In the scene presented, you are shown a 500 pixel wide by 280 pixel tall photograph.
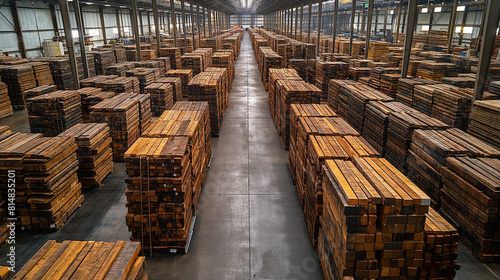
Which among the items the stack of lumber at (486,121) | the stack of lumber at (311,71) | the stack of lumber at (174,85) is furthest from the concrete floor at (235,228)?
the stack of lumber at (311,71)

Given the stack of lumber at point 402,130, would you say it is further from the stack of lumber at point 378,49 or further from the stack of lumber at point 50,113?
the stack of lumber at point 378,49

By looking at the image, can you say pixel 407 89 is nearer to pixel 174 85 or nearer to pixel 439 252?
pixel 439 252

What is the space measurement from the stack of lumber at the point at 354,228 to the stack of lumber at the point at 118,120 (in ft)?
25.9

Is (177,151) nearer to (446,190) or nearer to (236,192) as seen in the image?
(236,192)

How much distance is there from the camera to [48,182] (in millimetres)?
6977

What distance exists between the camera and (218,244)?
6.72 m

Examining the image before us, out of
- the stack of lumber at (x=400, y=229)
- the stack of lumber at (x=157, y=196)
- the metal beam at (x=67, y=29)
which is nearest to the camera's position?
the stack of lumber at (x=400, y=229)

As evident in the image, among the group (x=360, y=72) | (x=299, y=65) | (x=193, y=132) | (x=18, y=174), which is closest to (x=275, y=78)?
(x=360, y=72)

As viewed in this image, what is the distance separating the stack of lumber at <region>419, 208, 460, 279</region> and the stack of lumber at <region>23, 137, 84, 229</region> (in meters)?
7.69

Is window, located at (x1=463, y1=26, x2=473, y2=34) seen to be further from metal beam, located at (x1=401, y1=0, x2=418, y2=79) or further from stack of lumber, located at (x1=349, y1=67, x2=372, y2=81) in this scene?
metal beam, located at (x1=401, y1=0, x2=418, y2=79)

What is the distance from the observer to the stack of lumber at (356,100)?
1114cm

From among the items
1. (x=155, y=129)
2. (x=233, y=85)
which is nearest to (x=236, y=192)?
(x=155, y=129)

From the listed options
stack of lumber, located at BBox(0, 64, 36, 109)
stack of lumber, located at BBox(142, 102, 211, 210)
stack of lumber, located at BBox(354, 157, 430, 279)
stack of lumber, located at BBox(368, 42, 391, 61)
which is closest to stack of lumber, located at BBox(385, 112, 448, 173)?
stack of lumber, located at BBox(354, 157, 430, 279)

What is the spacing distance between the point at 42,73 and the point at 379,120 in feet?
59.4
